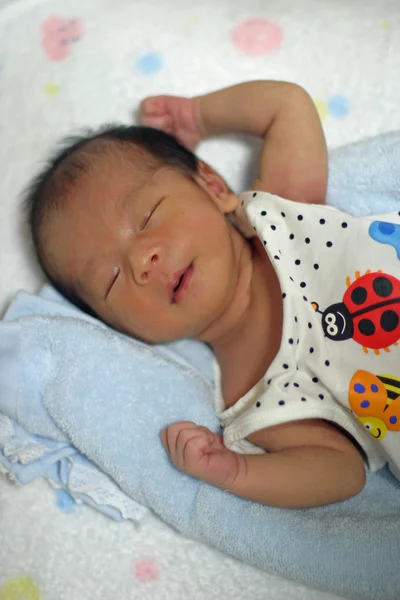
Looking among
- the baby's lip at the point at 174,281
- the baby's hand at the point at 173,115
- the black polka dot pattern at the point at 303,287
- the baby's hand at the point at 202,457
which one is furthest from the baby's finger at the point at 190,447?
the baby's hand at the point at 173,115

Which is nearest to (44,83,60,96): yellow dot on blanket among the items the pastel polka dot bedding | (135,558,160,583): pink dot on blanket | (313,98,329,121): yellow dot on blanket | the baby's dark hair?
the pastel polka dot bedding

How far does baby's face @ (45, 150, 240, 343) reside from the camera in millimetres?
1080

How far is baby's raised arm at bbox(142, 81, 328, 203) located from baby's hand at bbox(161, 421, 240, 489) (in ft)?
1.56

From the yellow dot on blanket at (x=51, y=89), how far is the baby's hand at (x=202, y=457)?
83 cm

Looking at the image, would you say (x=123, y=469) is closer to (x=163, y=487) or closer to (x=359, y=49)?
(x=163, y=487)

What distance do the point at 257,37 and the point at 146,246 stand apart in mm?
673

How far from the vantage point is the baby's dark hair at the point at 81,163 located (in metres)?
1.14

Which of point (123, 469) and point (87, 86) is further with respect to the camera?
point (87, 86)

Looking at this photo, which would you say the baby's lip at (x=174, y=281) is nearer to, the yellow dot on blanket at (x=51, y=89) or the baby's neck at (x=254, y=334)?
the baby's neck at (x=254, y=334)

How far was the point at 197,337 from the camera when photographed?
4.21 feet

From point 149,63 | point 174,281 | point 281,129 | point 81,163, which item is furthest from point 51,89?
point 174,281

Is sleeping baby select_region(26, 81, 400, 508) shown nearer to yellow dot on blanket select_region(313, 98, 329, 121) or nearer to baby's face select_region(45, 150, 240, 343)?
baby's face select_region(45, 150, 240, 343)

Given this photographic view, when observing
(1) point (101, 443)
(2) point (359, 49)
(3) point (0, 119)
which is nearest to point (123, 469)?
(1) point (101, 443)

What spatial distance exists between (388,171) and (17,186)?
0.76 meters
